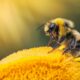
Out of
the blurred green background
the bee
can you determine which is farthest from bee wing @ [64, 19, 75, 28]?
the blurred green background

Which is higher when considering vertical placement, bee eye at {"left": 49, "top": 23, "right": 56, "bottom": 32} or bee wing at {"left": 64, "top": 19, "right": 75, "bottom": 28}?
bee wing at {"left": 64, "top": 19, "right": 75, "bottom": 28}

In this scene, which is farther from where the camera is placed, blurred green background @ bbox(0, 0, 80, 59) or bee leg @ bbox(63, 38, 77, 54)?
blurred green background @ bbox(0, 0, 80, 59)

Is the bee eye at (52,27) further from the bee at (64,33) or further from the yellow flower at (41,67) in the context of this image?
the yellow flower at (41,67)

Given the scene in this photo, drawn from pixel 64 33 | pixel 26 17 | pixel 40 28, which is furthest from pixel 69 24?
pixel 26 17

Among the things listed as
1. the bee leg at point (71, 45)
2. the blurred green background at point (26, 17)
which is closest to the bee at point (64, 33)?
the bee leg at point (71, 45)

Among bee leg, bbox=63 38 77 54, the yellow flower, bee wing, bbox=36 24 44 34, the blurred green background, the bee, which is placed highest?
the blurred green background

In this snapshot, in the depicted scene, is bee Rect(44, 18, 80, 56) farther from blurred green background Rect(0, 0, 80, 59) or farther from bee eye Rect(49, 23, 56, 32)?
blurred green background Rect(0, 0, 80, 59)

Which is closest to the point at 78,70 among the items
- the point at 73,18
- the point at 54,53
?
the point at 54,53

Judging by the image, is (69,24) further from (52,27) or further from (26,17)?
(26,17)
